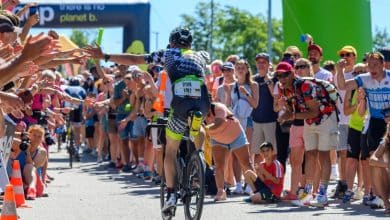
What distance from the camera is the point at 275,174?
13.5 meters

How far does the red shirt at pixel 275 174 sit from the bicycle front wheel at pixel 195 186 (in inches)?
121

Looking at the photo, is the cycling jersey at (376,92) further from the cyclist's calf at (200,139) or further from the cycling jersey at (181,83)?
the cycling jersey at (181,83)

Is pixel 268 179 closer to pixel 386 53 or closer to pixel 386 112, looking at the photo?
pixel 386 112

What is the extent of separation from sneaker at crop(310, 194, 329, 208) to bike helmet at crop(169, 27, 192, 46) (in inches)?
117

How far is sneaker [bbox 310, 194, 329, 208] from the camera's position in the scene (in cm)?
1263

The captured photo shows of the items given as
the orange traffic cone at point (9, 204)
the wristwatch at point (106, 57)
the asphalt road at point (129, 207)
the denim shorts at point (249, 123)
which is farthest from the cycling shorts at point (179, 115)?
the denim shorts at point (249, 123)

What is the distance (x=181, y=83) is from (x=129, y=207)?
2.61m

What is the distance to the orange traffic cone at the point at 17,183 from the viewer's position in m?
12.5

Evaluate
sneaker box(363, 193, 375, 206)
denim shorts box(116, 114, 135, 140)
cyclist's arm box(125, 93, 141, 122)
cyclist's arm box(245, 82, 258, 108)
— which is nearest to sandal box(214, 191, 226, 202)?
cyclist's arm box(245, 82, 258, 108)

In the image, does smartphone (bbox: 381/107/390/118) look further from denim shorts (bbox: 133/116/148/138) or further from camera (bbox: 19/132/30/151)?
denim shorts (bbox: 133/116/148/138)

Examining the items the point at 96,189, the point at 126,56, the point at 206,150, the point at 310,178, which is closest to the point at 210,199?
the point at 206,150

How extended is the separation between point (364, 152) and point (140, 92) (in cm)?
635

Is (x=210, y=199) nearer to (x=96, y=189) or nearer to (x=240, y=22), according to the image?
(x=96, y=189)

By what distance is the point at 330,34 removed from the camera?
20188 millimetres
